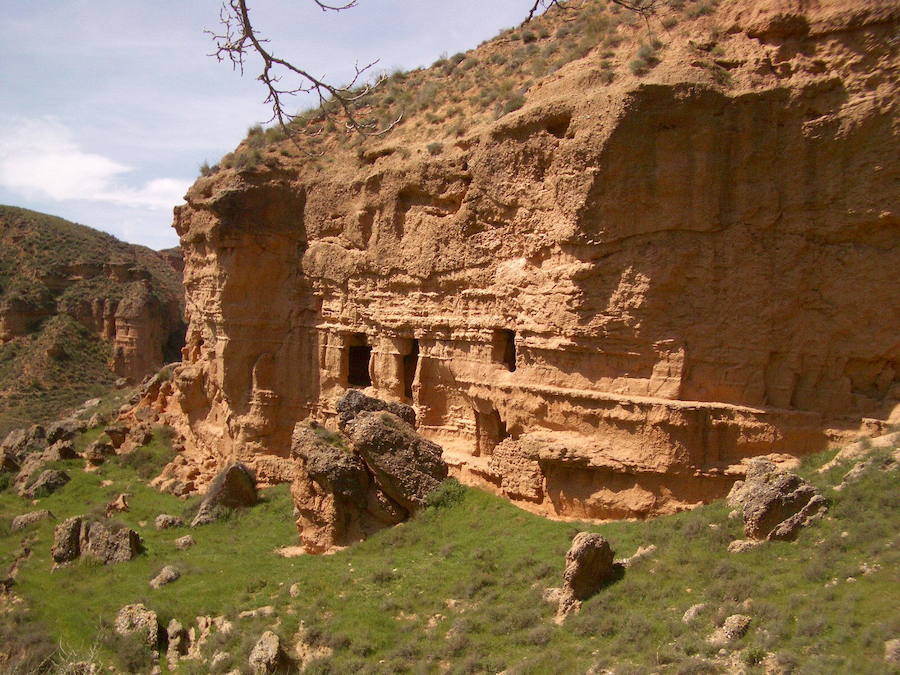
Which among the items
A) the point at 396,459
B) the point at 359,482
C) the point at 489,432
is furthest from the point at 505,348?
the point at 359,482

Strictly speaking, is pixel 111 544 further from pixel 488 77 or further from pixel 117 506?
pixel 488 77

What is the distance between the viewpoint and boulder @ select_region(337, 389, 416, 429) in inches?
637

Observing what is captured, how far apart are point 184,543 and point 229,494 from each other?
1.86 meters

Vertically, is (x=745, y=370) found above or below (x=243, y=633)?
above

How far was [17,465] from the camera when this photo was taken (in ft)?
84.5

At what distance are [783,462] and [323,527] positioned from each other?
30.0 feet

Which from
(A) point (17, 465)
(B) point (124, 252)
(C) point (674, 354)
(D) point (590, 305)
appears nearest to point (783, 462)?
(C) point (674, 354)

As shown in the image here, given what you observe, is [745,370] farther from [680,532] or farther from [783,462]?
[680,532]

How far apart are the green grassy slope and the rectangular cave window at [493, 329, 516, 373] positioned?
290 cm

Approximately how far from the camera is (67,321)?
4853 cm

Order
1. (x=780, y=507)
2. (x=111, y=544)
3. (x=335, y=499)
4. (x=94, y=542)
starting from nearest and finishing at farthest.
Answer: (x=780, y=507) → (x=335, y=499) → (x=111, y=544) → (x=94, y=542)

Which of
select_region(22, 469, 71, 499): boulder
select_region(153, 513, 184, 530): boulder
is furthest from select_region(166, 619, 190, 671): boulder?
select_region(22, 469, 71, 499): boulder

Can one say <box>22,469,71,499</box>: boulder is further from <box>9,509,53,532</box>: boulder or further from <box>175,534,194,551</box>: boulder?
<box>175,534,194,551</box>: boulder

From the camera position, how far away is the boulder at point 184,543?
56.9ft
